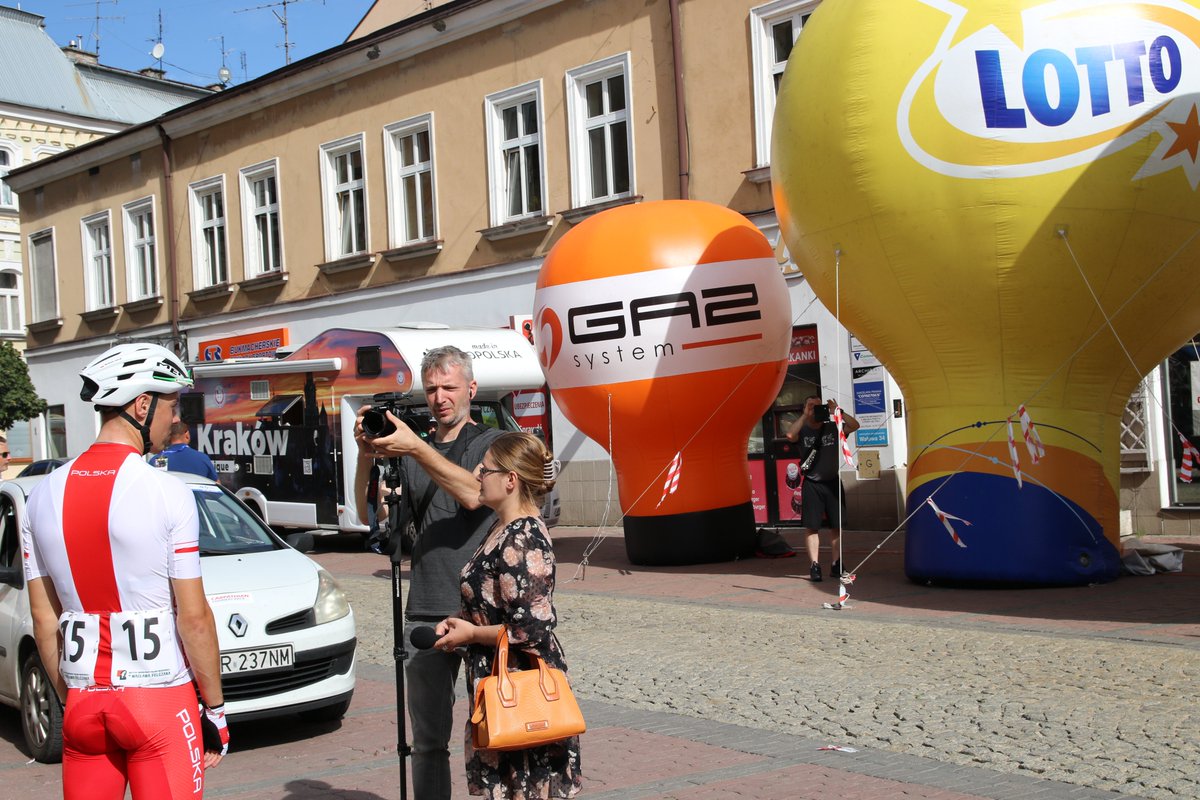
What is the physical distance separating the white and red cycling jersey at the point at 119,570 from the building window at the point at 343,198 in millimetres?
21735

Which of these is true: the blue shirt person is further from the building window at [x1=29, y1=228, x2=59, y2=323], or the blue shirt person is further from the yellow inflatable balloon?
the building window at [x1=29, y1=228, x2=59, y2=323]

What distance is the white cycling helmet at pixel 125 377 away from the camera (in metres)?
3.61

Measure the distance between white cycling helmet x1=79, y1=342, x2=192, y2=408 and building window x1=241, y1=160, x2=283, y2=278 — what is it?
23.8 m

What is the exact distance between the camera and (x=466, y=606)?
4152mm

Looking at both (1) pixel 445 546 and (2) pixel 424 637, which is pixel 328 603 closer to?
(1) pixel 445 546

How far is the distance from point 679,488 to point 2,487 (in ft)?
23.1

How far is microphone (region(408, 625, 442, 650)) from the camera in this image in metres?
3.99

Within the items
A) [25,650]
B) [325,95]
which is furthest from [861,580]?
[325,95]

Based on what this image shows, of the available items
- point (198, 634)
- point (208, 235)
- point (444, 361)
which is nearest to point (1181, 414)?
point (444, 361)

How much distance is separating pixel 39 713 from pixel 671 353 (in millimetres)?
7152

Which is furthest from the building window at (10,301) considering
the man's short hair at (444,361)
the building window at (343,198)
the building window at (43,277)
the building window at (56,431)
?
the man's short hair at (444,361)

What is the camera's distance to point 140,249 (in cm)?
3094

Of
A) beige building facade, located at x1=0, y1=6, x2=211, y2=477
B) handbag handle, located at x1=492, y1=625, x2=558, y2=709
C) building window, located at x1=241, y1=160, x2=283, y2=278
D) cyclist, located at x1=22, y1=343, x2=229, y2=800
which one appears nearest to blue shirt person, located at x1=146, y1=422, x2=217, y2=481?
handbag handle, located at x1=492, y1=625, x2=558, y2=709

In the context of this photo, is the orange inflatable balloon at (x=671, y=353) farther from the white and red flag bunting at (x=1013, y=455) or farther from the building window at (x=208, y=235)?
the building window at (x=208, y=235)
